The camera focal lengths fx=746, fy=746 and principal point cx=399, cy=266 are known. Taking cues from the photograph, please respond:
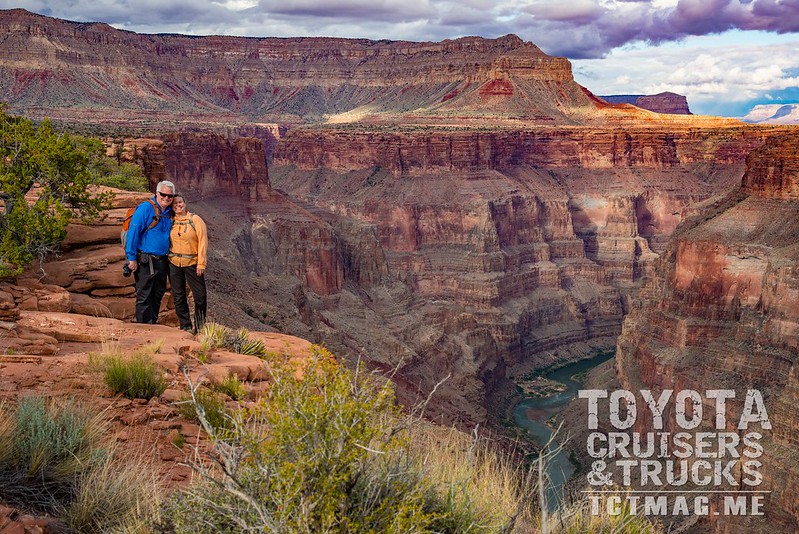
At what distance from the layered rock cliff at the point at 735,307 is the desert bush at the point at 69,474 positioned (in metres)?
26.0

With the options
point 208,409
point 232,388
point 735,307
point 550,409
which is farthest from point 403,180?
point 208,409

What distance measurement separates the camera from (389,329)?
52.4m

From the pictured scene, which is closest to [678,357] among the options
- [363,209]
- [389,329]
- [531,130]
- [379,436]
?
[389,329]

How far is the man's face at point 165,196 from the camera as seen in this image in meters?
14.3

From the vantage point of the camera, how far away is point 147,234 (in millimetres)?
14320

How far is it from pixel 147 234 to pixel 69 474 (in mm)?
7330

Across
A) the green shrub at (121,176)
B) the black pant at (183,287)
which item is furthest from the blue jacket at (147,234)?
the green shrub at (121,176)

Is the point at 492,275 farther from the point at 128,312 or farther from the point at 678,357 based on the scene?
the point at 128,312

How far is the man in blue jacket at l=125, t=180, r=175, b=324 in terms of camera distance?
14.1 metres

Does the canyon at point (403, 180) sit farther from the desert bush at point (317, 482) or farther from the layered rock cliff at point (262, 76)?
the desert bush at point (317, 482)

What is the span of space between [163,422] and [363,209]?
7103 centimetres

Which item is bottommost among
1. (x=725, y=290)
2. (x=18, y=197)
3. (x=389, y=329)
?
(x=389, y=329)

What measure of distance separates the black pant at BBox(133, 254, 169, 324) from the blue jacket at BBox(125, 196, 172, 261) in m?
0.20

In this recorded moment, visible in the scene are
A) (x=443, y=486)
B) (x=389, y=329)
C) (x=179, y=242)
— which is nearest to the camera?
(x=443, y=486)
